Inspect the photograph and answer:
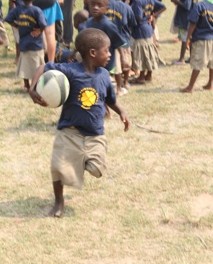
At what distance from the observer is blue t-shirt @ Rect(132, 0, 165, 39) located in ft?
25.0

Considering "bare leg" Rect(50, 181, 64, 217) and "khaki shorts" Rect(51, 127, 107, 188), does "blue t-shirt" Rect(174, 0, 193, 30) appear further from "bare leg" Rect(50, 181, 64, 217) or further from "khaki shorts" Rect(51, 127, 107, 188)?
"bare leg" Rect(50, 181, 64, 217)

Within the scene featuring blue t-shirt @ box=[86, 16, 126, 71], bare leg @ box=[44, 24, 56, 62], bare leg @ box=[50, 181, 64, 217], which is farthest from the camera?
bare leg @ box=[44, 24, 56, 62]

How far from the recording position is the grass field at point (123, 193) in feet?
12.9

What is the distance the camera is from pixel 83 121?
425cm

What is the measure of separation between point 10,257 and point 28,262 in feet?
0.46

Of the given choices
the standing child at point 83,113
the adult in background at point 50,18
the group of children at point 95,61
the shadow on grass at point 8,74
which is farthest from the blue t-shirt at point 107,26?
the shadow on grass at point 8,74

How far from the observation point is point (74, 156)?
4293 mm

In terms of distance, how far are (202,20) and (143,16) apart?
2.65 feet

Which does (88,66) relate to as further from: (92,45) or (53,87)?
(53,87)

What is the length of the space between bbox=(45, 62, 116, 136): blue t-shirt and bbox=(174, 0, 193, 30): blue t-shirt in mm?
5264

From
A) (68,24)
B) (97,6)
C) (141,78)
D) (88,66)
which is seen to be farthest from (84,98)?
(68,24)

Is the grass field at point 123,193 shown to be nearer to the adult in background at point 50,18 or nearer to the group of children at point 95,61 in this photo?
the group of children at point 95,61

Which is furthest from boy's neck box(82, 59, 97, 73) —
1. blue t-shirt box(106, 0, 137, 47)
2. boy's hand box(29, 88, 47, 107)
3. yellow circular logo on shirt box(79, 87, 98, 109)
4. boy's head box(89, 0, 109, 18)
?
blue t-shirt box(106, 0, 137, 47)

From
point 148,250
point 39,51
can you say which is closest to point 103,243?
point 148,250
